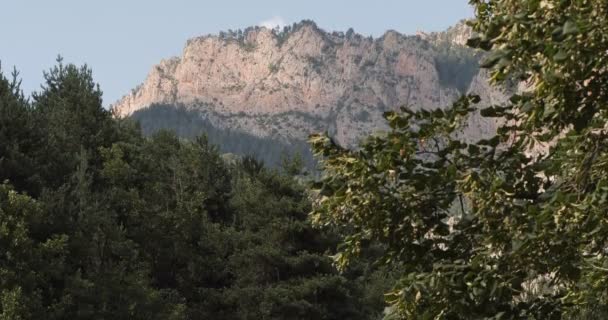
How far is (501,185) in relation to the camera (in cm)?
635

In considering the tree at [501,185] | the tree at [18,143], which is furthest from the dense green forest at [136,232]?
the tree at [501,185]

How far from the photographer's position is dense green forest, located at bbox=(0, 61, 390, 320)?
23953mm

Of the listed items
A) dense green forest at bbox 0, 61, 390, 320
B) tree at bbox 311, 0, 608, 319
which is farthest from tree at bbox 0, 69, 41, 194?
tree at bbox 311, 0, 608, 319

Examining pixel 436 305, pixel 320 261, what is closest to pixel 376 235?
pixel 436 305

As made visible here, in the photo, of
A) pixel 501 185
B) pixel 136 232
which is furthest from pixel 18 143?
pixel 501 185

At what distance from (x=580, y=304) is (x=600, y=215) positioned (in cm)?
→ 168

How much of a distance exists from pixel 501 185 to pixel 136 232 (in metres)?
30.4

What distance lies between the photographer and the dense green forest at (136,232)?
24.0m

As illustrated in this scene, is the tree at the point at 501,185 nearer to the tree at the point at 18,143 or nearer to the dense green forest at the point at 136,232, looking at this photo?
the dense green forest at the point at 136,232

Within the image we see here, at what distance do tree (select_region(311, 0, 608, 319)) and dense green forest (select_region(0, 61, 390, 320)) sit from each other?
16.0m

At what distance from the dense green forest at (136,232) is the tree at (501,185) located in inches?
630

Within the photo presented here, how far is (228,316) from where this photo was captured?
3928 cm

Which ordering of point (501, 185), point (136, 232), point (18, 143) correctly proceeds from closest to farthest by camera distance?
point (501, 185), point (18, 143), point (136, 232)

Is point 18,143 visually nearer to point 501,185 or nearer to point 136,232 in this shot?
point 136,232
